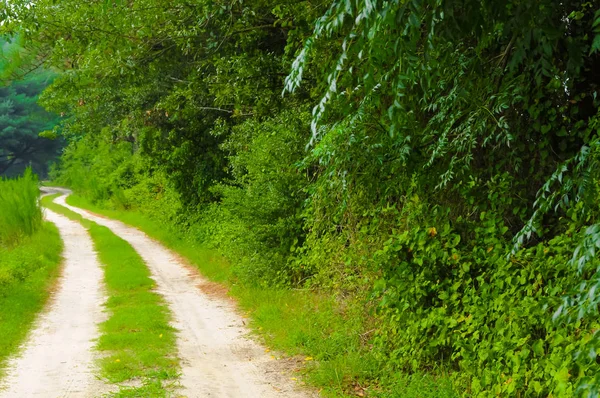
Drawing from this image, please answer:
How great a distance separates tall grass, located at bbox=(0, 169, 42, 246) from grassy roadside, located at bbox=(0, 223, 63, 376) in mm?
346

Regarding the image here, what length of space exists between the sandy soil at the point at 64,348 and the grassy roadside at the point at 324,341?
7.41 ft

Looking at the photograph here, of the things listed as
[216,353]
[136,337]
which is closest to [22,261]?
[136,337]

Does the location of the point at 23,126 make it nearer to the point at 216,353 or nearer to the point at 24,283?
the point at 24,283

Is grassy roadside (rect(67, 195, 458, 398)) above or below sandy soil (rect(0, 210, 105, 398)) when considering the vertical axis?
above

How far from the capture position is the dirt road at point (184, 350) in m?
7.03

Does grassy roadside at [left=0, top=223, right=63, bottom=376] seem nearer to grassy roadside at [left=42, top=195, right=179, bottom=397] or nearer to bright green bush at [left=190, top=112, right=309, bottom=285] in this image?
grassy roadside at [left=42, top=195, right=179, bottom=397]

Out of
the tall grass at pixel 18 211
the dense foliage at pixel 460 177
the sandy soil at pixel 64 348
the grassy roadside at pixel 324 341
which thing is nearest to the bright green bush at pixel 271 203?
the dense foliage at pixel 460 177

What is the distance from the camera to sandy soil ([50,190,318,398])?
7.03 meters

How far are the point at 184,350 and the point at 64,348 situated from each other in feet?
5.12

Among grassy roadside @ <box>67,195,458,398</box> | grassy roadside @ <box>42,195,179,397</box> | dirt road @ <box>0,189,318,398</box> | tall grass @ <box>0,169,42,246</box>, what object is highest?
tall grass @ <box>0,169,42,246</box>

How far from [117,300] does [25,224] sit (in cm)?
863

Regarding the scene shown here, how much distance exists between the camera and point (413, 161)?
667cm

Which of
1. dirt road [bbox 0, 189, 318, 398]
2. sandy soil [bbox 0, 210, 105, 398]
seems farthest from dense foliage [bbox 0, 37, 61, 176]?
dirt road [bbox 0, 189, 318, 398]

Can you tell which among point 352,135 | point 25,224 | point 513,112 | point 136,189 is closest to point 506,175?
point 513,112
